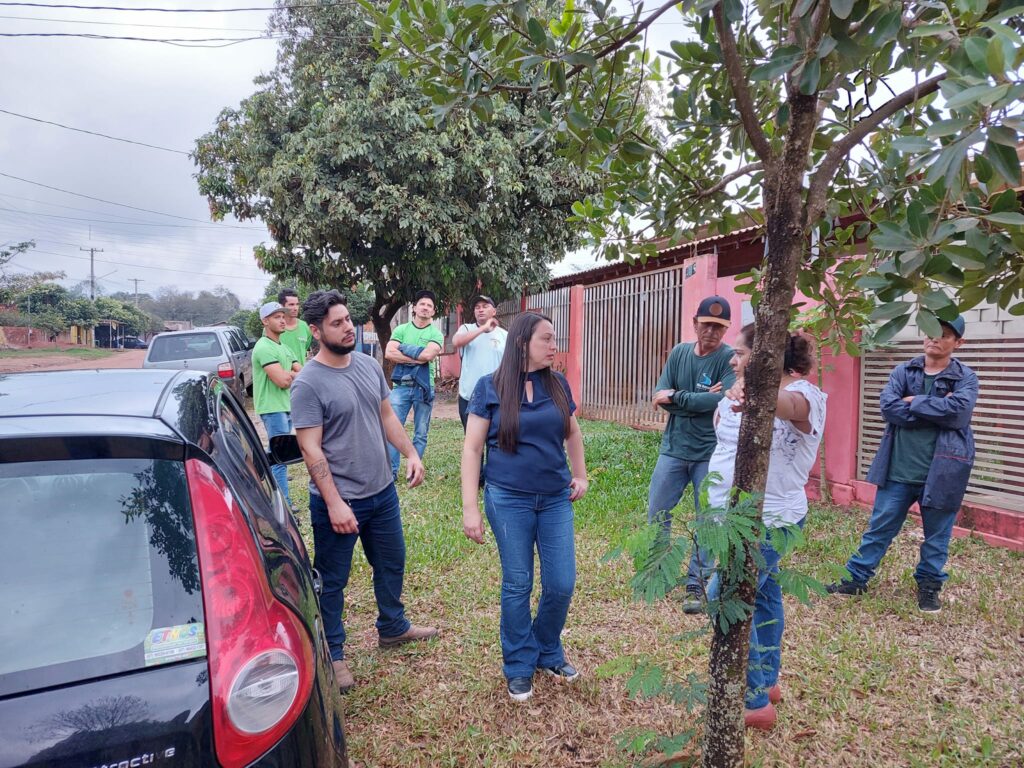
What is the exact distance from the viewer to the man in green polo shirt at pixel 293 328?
5875mm

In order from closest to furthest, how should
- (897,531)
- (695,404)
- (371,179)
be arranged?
(695,404)
(897,531)
(371,179)

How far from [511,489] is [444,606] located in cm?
151

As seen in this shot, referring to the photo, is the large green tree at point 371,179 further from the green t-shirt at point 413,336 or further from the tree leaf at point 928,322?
the tree leaf at point 928,322

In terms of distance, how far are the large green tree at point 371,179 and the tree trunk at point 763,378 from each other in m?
10.1

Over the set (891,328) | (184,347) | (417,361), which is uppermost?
(184,347)

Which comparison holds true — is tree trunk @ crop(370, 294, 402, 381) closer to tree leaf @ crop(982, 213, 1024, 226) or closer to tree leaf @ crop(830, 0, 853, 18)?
tree leaf @ crop(830, 0, 853, 18)

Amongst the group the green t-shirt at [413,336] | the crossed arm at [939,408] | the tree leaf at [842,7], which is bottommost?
the crossed arm at [939,408]

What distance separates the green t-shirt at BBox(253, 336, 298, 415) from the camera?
493 centimetres

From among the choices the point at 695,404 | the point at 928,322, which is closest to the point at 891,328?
the point at 928,322

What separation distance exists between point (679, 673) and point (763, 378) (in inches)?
73.2

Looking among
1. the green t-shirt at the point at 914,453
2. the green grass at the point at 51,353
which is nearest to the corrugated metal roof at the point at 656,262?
the green t-shirt at the point at 914,453

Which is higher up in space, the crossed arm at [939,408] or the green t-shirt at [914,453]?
the crossed arm at [939,408]

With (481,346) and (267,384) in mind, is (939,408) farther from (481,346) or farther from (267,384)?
(267,384)

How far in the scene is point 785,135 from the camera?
7.45 feet
